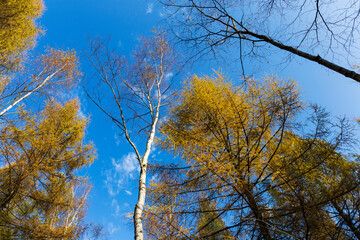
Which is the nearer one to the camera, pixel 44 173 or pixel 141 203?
pixel 141 203

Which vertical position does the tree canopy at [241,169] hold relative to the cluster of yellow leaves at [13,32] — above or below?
below

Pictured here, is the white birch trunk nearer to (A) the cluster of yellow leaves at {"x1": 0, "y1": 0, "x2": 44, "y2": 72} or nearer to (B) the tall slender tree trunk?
(B) the tall slender tree trunk

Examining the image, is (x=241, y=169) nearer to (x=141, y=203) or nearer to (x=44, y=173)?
(x=141, y=203)

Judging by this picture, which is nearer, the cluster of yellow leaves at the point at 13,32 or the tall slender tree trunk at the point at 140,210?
the tall slender tree trunk at the point at 140,210

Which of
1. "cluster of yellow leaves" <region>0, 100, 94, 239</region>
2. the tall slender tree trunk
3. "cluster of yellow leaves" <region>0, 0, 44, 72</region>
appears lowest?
the tall slender tree trunk

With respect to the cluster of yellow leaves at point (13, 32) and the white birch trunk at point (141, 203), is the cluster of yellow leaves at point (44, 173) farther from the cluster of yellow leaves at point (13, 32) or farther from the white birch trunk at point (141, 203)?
the white birch trunk at point (141, 203)

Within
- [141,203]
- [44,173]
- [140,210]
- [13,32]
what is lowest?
[140,210]

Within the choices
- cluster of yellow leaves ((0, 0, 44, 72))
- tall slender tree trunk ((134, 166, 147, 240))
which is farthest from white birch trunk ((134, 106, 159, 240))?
cluster of yellow leaves ((0, 0, 44, 72))

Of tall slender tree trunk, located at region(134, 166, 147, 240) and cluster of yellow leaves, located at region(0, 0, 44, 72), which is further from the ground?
cluster of yellow leaves, located at region(0, 0, 44, 72)

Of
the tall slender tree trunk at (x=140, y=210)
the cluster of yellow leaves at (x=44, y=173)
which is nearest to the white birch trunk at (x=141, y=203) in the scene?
the tall slender tree trunk at (x=140, y=210)

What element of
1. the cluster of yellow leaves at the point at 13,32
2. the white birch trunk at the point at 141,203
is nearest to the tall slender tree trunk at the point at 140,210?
the white birch trunk at the point at 141,203

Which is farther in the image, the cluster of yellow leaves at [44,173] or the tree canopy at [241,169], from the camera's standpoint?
the cluster of yellow leaves at [44,173]

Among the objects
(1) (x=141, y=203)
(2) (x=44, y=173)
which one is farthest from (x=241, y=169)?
(2) (x=44, y=173)

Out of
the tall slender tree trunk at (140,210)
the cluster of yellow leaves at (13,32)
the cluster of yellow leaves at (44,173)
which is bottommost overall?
the tall slender tree trunk at (140,210)
